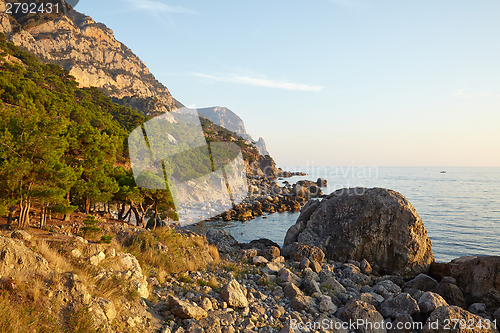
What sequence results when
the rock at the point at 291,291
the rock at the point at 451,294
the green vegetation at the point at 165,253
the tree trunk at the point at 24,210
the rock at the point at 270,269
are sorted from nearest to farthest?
the rock at the point at 291,291
the green vegetation at the point at 165,253
the rock at the point at 451,294
the tree trunk at the point at 24,210
the rock at the point at 270,269

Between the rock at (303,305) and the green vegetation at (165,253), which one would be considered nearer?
the rock at (303,305)

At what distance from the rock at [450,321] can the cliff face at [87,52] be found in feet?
320

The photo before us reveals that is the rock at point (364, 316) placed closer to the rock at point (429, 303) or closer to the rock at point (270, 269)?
the rock at point (429, 303)

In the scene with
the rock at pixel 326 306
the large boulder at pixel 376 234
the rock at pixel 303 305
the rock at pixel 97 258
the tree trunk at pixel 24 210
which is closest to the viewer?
the rock at pixel 97 258

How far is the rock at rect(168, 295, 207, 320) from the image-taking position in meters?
6.04

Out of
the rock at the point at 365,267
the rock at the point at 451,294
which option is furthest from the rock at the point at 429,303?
the rock at the point at 365,267

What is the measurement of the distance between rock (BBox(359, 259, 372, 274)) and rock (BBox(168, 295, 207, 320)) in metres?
11.0

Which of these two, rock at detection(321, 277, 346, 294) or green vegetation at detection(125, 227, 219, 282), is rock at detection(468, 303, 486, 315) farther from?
green vegetation at detection(125, 227, 219, 282)

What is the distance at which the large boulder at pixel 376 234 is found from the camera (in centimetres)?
1517

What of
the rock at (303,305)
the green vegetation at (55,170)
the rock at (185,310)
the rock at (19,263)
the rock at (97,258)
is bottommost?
the rock at (303,305)

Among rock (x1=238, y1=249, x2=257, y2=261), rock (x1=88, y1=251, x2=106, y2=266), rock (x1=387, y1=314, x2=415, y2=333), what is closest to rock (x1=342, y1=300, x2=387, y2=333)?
rock (x1=387, y1=314, x2=415, y2=333)

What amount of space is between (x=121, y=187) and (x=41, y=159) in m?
7.10

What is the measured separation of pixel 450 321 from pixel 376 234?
27.5ft

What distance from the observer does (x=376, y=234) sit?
51.5 ft
